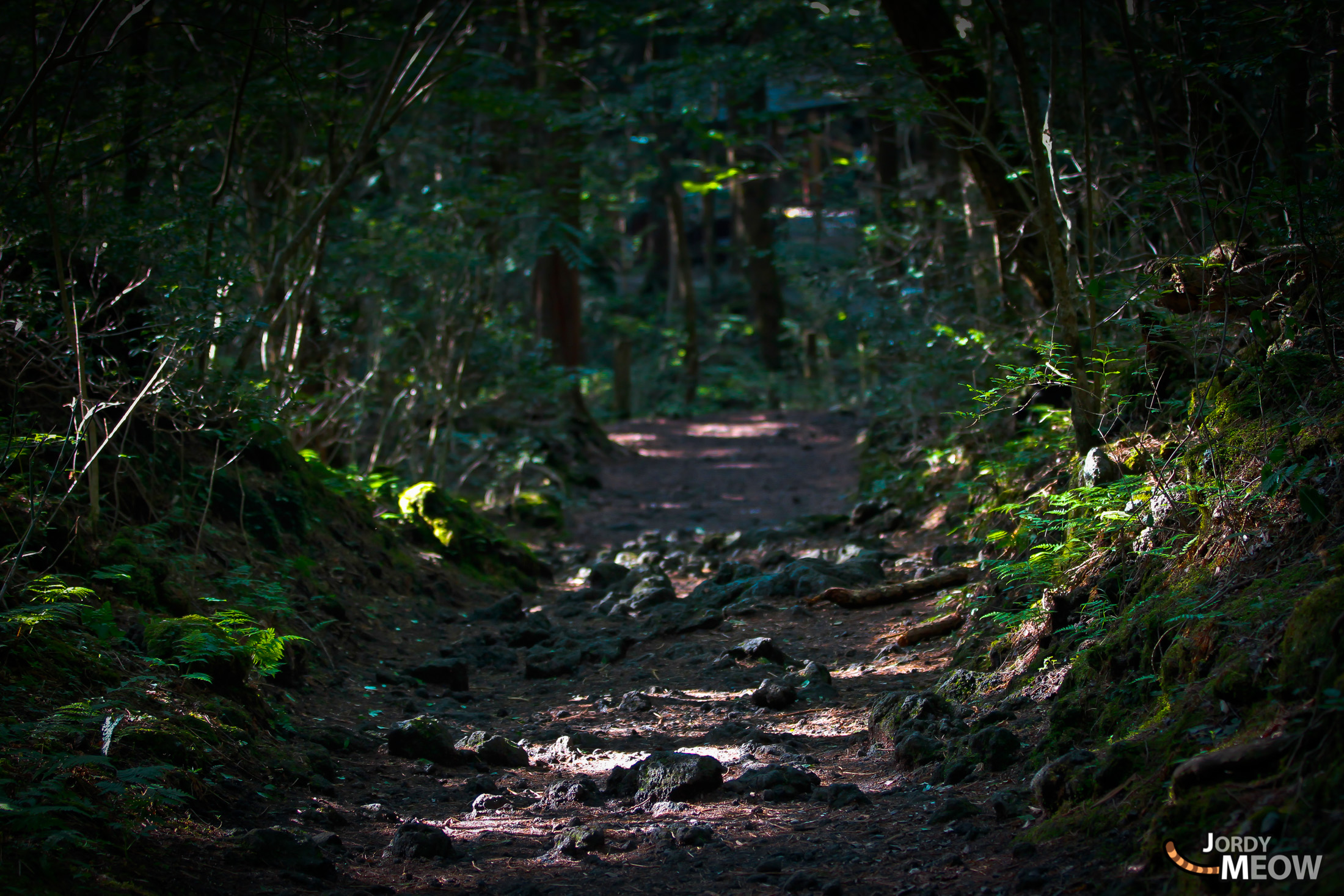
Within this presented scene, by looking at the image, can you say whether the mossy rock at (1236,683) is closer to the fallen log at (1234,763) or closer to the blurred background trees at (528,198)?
the fallen log at (1234,763)

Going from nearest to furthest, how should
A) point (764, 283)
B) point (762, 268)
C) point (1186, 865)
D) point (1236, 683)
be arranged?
point (1186, 865), point (1236, 683), point (762, 268), point (764, 283)

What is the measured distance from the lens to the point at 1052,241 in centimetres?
481

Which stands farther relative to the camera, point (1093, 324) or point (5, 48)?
point (5, 48)

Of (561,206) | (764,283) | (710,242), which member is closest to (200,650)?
(561,206)

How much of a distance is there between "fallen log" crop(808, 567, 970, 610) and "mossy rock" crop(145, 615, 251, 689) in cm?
359

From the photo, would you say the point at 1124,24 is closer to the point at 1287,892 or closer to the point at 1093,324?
the point at 1093,324

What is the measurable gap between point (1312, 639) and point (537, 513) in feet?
28.2

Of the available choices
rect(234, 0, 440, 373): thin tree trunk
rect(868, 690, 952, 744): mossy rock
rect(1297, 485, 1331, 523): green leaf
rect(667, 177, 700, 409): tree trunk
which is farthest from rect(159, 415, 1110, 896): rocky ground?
rect(667, 177, 700, 409): tree trunk

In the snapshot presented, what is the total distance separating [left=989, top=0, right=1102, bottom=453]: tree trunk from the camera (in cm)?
466

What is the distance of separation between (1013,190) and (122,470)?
5.93 metres

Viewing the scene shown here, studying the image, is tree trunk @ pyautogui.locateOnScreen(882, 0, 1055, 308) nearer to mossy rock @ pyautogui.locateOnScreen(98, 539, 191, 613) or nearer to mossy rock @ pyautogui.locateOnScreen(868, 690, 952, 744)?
mossy rock @ pyautogui.locateOnScreen(868, 690, 952, 744)

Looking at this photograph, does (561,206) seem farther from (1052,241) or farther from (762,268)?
(762,268)

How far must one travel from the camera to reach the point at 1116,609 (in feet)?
11.9

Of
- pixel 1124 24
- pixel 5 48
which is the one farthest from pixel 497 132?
pixel 1124 24
